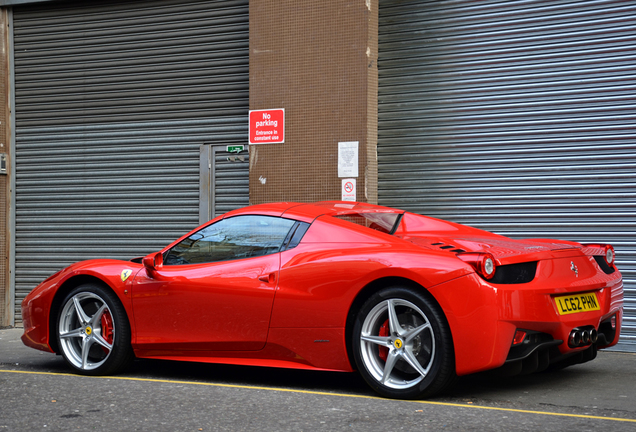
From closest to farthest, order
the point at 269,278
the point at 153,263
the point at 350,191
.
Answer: the point at 269,278
the point at 153,263
the point at 350,191

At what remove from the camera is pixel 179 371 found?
19.0ft

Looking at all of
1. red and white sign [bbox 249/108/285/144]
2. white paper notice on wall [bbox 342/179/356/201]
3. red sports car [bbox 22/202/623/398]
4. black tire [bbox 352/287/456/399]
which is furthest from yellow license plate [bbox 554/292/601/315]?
red and white sign [bbox 249/108/285/144]

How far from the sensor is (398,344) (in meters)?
4.40

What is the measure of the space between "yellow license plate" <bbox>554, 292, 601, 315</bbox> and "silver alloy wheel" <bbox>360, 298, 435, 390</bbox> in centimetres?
82

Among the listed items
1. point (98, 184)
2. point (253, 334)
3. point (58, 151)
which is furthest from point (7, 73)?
point (253, 334)

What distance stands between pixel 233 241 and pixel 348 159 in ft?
10.9

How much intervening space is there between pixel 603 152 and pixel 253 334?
4.50m

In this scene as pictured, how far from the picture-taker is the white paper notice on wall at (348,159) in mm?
8281

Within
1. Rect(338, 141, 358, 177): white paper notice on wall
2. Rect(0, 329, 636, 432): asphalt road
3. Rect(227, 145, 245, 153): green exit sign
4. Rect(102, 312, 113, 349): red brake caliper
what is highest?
Rect(227, 145, 245, 153): green exit sign

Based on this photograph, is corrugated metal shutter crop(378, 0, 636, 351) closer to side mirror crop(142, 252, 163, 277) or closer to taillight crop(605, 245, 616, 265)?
taillight crop(605, 245, 616, 265)

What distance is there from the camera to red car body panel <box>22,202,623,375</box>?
4184 mm

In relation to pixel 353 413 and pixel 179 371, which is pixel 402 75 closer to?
pixel 179 371

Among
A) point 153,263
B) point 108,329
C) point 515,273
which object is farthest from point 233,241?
point 515,273

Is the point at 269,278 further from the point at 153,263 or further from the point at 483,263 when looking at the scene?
the point at 483,263
